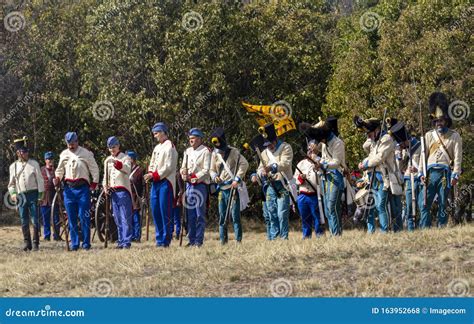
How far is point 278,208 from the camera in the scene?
15148 millimetres

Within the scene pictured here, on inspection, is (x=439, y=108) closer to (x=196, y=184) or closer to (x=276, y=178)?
(x=276, y=178)

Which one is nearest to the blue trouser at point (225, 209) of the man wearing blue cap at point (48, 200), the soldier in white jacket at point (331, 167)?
the soldier in white jacket at point (331, 167)

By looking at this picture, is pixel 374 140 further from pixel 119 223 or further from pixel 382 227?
pixel 119 223

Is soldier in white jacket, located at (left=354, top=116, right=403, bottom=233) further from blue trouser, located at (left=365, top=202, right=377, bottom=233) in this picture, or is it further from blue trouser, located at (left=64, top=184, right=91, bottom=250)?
blue trouser, located at (left=64, top=184, right=91, bottom=250)

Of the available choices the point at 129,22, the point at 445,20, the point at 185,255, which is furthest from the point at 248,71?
the point at 185,255

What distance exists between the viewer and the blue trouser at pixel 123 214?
1617cm

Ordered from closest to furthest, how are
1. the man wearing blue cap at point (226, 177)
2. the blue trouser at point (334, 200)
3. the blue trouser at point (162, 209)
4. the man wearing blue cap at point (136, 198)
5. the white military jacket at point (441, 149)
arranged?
the white military jacket at point (441, 149) → the blue trouser at point (334, 200) → the blue trouser at point (162, 209) → the man wearing blue cap at point (226, 177) → the man wearing blue cap at point (136, 198)

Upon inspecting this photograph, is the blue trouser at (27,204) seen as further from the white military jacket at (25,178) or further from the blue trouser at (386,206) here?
the blue trouser at (386,206)

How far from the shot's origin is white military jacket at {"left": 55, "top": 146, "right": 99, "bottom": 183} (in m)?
16.3

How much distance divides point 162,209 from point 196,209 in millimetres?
510

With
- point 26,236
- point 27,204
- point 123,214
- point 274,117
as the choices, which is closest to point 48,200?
point 26,236

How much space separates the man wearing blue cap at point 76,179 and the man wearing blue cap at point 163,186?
1547mm

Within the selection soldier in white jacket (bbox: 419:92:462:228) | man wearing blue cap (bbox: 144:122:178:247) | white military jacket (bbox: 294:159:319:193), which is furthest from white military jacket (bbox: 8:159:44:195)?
soldier in white jacket (bbox: 419:92:462:228)

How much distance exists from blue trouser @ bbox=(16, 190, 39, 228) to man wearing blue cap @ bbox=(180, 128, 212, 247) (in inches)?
131
